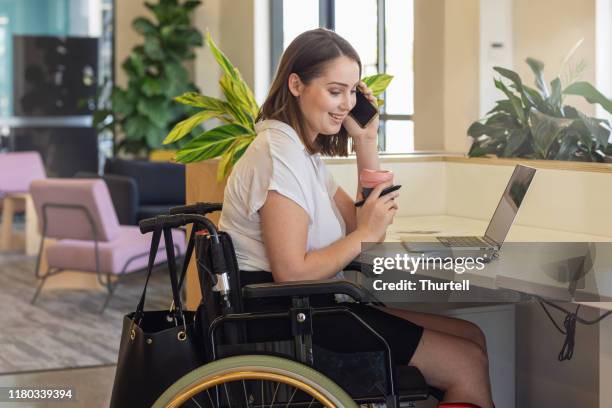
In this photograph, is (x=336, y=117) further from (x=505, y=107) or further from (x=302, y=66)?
(x=505, y=107)

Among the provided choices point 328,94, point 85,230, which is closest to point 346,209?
point 328,94

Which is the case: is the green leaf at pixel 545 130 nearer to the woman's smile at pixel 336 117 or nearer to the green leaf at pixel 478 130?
the green leaf at pixel 478 130

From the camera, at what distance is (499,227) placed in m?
2.84

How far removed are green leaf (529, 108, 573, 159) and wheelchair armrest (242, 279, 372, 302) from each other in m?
1.75

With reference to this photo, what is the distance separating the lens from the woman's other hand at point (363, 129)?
2982 millimetres

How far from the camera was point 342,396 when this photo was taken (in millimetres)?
2188

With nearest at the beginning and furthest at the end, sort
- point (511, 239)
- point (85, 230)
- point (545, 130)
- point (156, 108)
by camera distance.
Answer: point (511, 239), point (545, 130), point (85, 230), point (156, 108)

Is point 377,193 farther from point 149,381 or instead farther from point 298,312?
point 149,381

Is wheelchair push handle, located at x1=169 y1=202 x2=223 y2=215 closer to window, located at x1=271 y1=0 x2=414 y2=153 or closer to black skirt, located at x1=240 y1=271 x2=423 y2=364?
black skirt, located at x1=240 y1=271 x2=423 y2=364

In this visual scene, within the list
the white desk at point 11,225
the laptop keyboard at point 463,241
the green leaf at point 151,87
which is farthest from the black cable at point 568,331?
the white desk at point 11,225

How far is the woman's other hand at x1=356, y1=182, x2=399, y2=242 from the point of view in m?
2.55

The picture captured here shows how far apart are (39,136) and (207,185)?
8.45 metres

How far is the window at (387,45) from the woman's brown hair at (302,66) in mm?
4004

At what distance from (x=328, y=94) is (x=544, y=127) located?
1.44m
